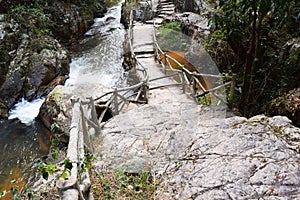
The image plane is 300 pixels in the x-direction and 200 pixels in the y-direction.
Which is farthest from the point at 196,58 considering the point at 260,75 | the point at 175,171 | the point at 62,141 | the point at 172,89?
the point at 175,171

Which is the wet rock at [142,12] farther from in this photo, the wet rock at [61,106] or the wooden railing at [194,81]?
the wet rock at [61,106]

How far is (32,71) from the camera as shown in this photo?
10438mm

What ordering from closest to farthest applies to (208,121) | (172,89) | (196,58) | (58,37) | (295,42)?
1. (208,121)
2. (295,42)
3. (172,89)
4. (196,58)
5. (58,37)

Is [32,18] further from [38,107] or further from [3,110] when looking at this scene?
[3,110]

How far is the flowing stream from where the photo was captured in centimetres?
715

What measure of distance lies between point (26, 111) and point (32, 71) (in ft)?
5.80

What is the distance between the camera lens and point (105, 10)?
20.9 metres

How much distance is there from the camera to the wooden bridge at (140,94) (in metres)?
2.77

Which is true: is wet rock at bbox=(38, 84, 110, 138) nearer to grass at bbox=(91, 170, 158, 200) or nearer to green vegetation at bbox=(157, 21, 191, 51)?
grass at bbox=(91, 170, 158, 200)

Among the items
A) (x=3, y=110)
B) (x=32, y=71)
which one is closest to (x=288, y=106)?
(x=3, y=110)

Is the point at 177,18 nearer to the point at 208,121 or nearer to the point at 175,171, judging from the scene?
the point at 208,121

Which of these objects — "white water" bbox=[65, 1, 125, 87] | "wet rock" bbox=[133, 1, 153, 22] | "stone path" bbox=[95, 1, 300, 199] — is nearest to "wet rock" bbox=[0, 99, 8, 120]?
"white water" bbox=[65, 1, 125, 87]

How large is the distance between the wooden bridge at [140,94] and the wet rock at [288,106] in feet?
3.17

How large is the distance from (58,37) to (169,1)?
680 centimetres
